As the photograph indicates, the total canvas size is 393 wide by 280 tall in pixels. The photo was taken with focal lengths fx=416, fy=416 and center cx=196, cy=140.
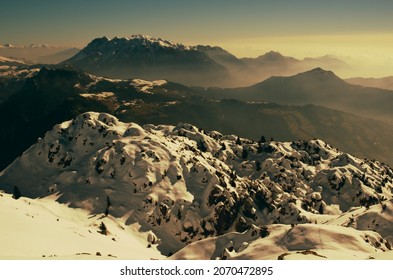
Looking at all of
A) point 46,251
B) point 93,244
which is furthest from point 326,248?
point 93,244

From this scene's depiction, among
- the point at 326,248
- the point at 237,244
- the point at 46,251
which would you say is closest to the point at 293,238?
the point at 326,248

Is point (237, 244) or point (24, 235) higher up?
point (24, 235)
